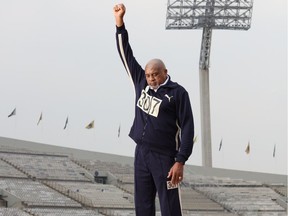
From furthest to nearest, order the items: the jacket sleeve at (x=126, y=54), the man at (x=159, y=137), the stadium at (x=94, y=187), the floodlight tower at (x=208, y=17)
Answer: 1. the floodlight tower at (x=208, y=17)
2. the stadium at (x=94, y=187)
3. the jacket sleeve at (x=126, y=54)
4. the man at (x=159, y=137)

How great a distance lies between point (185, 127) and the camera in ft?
15.2

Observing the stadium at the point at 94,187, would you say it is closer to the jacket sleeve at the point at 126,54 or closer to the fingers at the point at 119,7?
the jacket sleeve at the point at 126,54

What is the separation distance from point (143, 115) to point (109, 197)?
2355cm

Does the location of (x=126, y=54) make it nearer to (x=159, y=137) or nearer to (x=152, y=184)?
(x=159, y=137)

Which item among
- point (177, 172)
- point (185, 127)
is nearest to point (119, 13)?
point (185, 127)

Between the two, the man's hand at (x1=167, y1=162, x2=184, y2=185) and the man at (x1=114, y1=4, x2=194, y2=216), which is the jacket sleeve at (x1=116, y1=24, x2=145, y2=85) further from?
the man's hand at (x1=167, y1=162, x2=184, y2=185)

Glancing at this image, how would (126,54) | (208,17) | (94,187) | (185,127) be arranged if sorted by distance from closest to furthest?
(185,127)
(126,54)
(94,187)
(208,17)

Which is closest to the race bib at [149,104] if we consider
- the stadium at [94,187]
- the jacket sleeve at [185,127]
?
the jacket sleeve at [185,127]

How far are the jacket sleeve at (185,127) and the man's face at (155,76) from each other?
0.51 feet

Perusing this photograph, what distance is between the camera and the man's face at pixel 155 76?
4.61m

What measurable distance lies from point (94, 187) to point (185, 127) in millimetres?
24785

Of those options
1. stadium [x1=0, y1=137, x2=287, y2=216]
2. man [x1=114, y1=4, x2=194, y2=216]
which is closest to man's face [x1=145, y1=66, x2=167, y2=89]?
man [x1=114, y1=4, x2=194, y2=216]

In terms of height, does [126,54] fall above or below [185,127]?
above

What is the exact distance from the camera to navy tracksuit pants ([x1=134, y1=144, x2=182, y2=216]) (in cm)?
466
